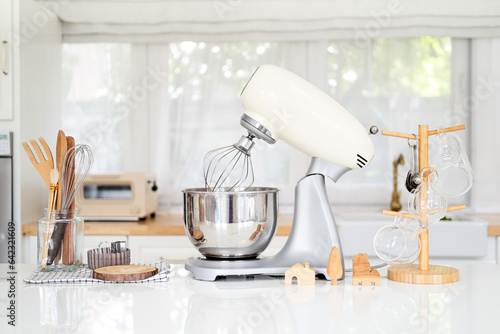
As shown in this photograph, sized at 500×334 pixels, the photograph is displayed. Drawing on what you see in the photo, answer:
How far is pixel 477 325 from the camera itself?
0.97 m

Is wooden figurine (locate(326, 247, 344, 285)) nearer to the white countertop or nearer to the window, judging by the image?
the white countertop

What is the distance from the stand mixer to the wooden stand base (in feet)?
0.45

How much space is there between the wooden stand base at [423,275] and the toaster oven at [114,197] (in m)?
1.70

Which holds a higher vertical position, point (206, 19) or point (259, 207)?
point (206, 19)

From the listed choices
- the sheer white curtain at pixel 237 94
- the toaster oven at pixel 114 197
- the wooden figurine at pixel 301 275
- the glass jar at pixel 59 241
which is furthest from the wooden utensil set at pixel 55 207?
the sheer white curtain at pixel 237 94

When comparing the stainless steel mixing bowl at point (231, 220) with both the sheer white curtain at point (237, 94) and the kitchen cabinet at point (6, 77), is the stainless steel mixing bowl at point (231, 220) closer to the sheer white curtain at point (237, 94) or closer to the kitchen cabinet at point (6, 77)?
the kitchen cabinet at point (6, 77)

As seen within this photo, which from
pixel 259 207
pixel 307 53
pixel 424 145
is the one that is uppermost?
pixel 307 53

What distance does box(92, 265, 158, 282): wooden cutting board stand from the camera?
1.27m

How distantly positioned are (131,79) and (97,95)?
218 mm

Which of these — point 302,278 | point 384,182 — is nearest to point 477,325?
point 302,278

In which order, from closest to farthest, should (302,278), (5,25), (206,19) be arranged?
(302,278) → (5,25) → (206,19)

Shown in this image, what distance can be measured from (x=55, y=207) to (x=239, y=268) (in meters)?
0.42

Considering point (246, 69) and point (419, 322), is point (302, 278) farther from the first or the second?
point (246, 69)

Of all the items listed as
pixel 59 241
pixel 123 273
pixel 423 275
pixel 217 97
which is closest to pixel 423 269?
pixel 423 275
